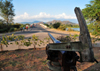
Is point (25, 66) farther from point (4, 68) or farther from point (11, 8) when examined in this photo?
point (11, 8)

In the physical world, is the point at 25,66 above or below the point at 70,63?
below

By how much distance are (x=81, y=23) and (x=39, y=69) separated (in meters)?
3.33

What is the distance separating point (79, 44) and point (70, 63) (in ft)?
2.73

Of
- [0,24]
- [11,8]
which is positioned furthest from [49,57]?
[11,8]

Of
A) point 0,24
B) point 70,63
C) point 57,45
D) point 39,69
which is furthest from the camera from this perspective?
point 0,24

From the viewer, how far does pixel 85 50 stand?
133cm

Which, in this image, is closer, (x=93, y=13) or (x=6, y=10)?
(x=93, y=13)

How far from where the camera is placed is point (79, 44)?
4.66ft

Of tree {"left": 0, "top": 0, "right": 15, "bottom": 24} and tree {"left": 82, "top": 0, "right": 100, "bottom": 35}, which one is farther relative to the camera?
tree {"left": 0, "top": 0, "right": 15, "bottom": 24}

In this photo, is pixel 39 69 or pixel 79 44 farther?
pixel 39 69

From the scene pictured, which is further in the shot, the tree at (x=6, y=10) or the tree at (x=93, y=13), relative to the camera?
the tree at (x=6, y=10)

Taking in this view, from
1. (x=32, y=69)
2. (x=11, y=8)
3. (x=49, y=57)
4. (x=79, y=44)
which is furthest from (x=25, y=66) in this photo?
(x=11, y=8)

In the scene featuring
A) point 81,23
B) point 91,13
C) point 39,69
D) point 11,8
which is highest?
point 11,8

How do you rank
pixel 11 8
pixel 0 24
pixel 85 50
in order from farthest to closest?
pixel 11 8 → pixel 0 24 → pixel 85 50
